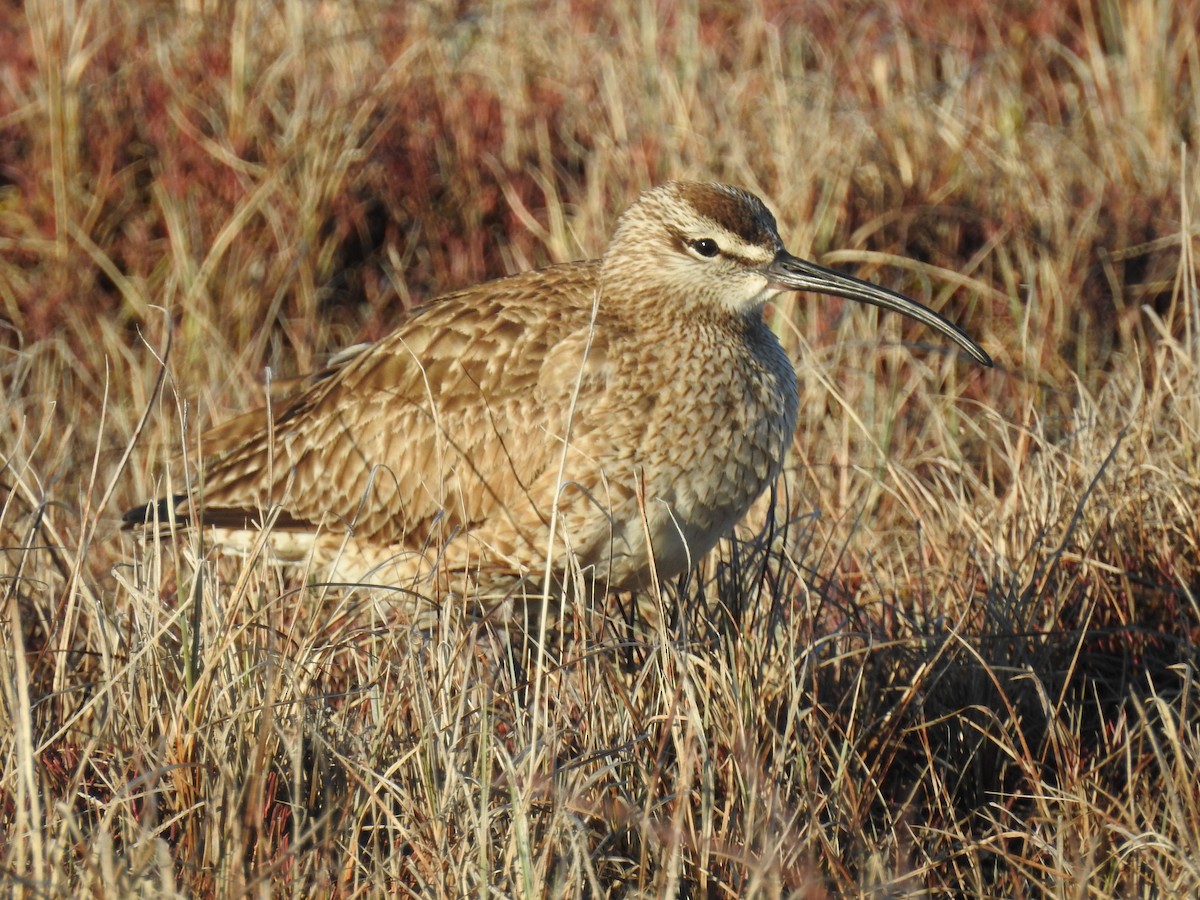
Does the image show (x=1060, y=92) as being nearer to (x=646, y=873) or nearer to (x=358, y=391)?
(x=358, y=391)

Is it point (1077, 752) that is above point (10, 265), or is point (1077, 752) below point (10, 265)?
below

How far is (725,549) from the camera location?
526cm

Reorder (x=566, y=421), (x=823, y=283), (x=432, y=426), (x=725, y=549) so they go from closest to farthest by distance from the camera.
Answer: (x=566, y=421)
(x=823, y=283)
(x=432, y=426)
(x=725, y=549)

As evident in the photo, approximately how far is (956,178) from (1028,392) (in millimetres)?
1457

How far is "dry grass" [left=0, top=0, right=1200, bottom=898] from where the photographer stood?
10.7 ft

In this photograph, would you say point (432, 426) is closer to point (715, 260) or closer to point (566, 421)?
point (566, 421)

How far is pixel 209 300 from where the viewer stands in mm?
6777

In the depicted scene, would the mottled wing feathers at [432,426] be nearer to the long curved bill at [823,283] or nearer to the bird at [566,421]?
the bird at [566,421]

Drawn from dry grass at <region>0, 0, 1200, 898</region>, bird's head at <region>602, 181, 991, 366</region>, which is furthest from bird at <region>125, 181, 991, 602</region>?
dry grass at <region>0, 0, 1200, 898</region>

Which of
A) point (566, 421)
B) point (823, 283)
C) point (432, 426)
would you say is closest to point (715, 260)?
point (823, 283)

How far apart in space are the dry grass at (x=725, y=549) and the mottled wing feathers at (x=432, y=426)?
0.94ft

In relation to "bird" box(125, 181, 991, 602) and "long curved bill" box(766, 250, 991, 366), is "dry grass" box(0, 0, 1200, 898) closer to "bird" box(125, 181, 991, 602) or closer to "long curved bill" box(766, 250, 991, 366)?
"bird" box(125, 181, 991, 602)

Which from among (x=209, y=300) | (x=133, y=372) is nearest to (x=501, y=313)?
(x=133, y=372)

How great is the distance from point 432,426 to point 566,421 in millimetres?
495
